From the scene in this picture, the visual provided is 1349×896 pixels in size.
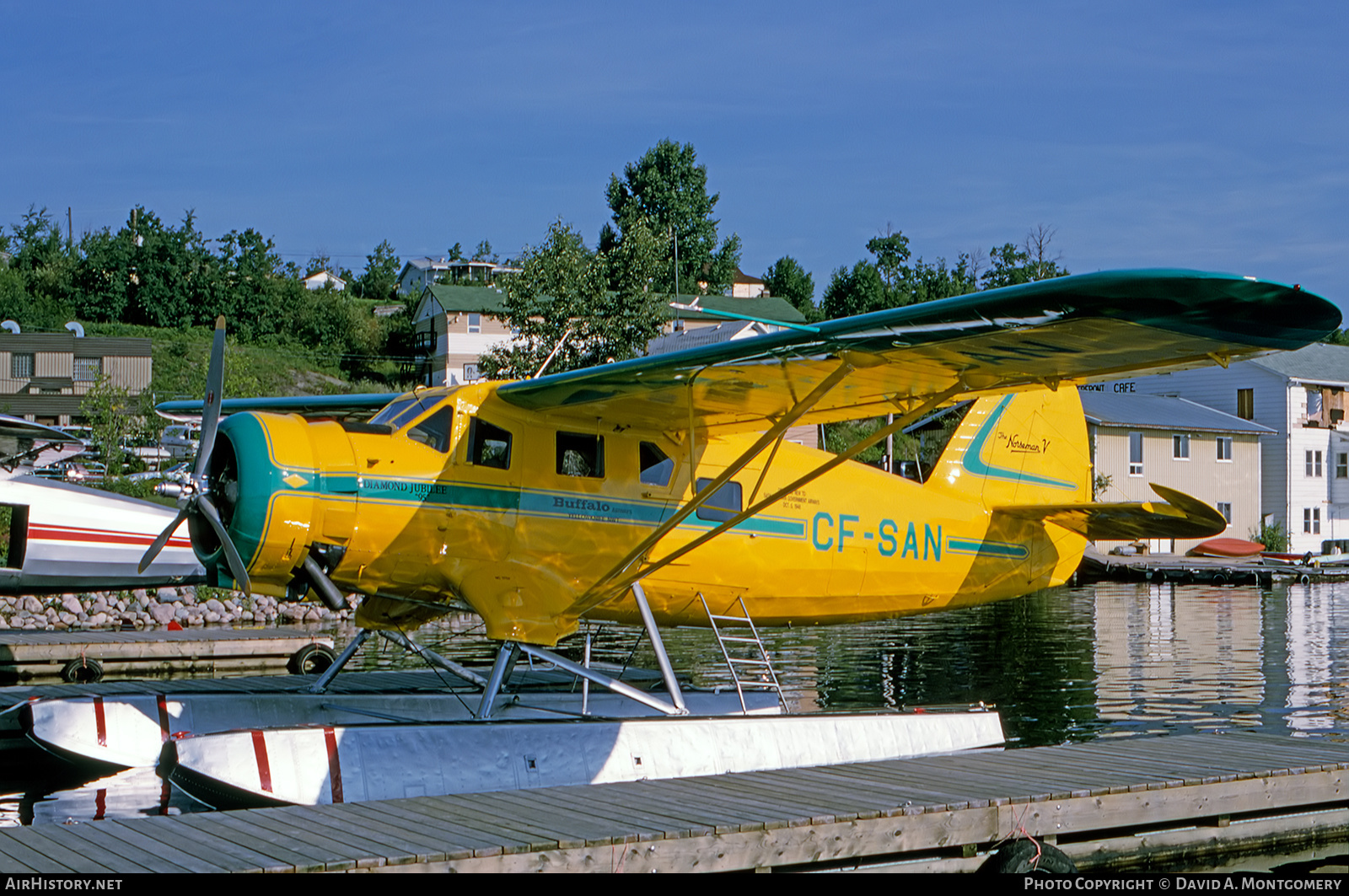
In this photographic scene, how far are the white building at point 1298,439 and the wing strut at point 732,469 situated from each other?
40.0m

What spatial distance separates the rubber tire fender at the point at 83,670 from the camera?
43.4ft

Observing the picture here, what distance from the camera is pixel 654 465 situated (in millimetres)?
9492

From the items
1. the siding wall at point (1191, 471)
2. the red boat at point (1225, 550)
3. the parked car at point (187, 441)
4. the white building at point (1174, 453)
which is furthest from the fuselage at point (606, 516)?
the red boat at point (1225, 550)

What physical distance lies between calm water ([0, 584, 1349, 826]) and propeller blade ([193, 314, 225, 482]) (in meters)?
2.49

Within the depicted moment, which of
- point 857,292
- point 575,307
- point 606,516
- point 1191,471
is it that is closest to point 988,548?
point 606,516

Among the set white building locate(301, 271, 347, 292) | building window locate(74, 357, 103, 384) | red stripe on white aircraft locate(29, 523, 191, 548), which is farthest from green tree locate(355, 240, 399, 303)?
red stripe on white aircraft locate(29, 523, 191, 548)

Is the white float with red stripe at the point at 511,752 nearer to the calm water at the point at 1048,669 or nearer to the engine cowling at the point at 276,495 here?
the engine cowling at the point at 276,495

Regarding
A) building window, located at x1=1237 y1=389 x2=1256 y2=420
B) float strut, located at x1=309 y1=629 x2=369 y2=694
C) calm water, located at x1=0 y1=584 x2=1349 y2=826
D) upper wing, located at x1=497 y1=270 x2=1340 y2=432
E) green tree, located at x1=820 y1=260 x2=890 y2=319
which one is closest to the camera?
upper wing, located at x1=497 y1=270 x2=1340 y2=432

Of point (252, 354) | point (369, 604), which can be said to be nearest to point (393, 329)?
point (252, 354)

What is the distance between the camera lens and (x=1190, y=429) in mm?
40406

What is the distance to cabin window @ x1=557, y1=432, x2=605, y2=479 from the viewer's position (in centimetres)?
906

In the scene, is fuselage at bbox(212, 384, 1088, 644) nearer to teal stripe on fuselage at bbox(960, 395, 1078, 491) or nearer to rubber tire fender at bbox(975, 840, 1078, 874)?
teal stripe on fuselage at bbox(960, 395, 1078, 491)

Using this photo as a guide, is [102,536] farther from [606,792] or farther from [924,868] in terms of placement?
[924,868]

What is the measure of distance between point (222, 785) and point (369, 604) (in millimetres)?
2338
